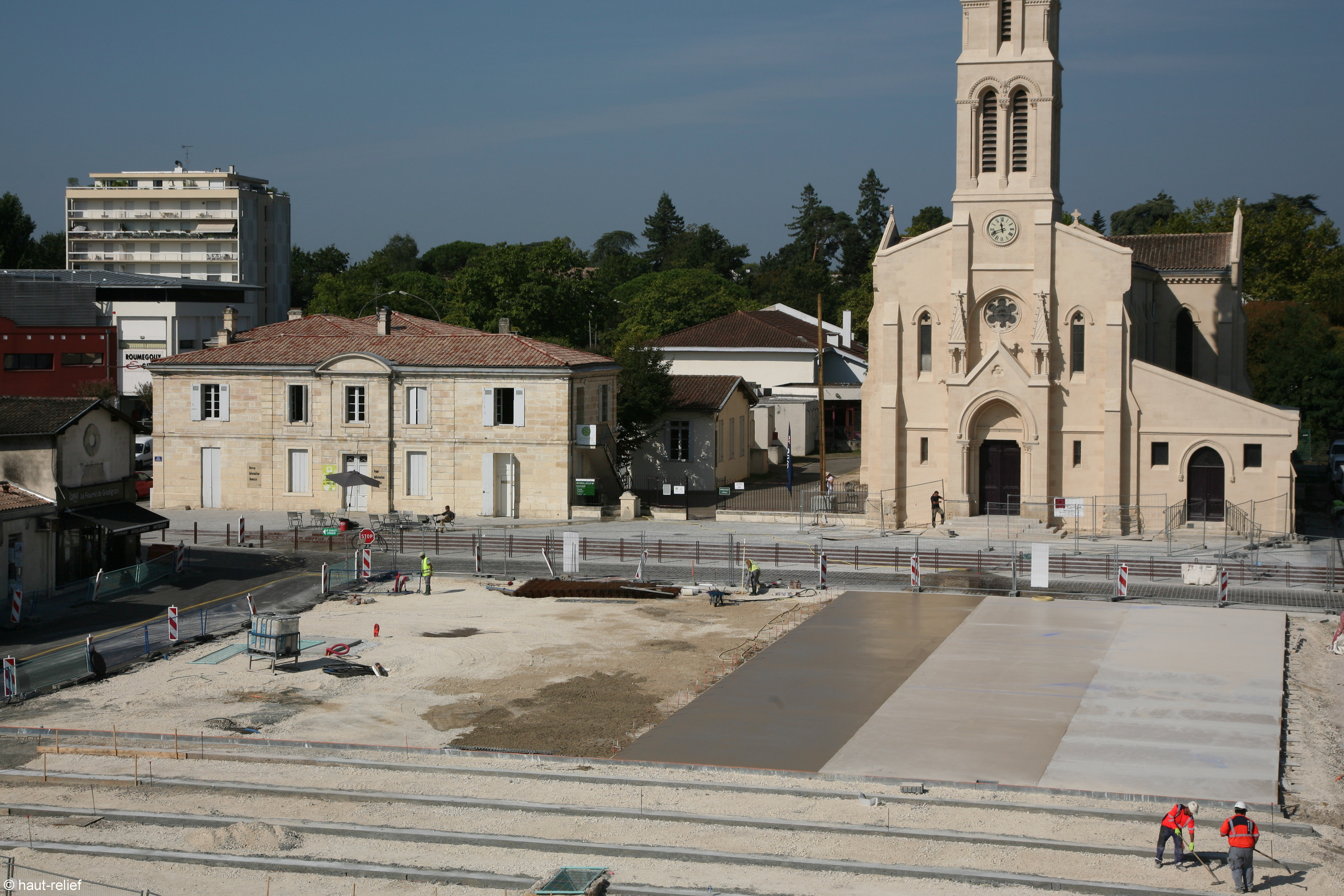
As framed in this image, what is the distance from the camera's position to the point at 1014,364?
49938 mm

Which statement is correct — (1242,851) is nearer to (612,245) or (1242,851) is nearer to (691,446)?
(691,446)

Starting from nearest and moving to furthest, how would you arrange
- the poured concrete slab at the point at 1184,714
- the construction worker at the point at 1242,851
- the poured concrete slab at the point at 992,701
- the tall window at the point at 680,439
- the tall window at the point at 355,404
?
the construction worker at the point at 1242,851 < the poured concrete slab at the point at 1184,714 < the poured concrete slab at the point at 992,701 < the tall window at the point at 355,404 < the tall window at the point at 680,439

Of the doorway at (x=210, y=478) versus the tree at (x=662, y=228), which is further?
the tree at (x=662, y=228)

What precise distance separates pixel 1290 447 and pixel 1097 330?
779 centimetres

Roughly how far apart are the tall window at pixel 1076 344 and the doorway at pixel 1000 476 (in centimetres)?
361

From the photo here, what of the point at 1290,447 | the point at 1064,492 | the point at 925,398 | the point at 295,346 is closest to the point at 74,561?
the point at 295,346

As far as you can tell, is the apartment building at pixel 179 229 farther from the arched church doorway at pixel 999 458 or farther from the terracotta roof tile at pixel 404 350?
the arched church doorway at pixel 999 458

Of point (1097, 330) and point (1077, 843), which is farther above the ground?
point (1097, 330)

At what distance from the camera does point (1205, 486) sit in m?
48.8

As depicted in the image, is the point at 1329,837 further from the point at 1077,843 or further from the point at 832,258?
the point at 832,258

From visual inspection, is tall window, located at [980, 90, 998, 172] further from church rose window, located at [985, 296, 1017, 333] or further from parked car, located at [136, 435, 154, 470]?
parked car, located at [136, 435, 154, 470]

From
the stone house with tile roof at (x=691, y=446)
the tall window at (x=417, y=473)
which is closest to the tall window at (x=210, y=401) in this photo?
the tall window at (x=417, y=473)

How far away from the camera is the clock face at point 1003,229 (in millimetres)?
50688

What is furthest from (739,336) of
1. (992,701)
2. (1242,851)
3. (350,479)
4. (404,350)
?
(1242,851)
